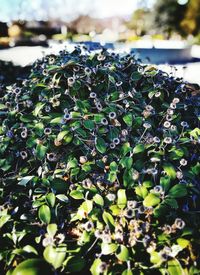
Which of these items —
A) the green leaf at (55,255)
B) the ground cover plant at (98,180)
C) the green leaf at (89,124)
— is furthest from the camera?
the green leaf at (89,124)

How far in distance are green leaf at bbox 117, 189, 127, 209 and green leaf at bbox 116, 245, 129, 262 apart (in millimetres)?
254

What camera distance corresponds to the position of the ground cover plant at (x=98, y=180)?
1.67 m

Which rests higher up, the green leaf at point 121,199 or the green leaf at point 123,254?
the green leaf at point 121,199

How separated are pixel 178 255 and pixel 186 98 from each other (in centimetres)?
171

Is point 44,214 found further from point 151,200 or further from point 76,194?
point 151,200

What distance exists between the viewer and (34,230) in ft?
6.14

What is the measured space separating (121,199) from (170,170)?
0.37m

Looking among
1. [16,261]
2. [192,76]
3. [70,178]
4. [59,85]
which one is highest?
[59,85]

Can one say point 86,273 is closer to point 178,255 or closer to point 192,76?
point 178,255

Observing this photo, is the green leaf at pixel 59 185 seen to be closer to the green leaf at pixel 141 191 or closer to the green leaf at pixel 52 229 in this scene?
the green leaf at pixel 52 229

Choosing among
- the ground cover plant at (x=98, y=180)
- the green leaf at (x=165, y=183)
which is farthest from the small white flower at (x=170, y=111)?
the green leaf at (x=165, y=183)

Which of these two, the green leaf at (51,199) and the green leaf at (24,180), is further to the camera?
the green leaf at (24,180)

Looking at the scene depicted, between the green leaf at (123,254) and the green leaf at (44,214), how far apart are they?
1.55 ft

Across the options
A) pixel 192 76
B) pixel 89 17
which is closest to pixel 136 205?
pixel 192 76
